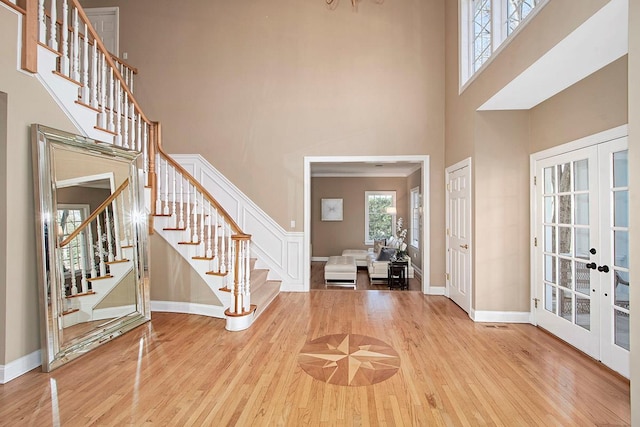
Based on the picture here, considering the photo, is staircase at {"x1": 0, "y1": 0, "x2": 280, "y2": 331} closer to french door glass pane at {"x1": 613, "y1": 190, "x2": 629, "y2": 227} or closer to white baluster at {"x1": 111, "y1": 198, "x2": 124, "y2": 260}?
white baluster at {"x1": 111, "y1": 198, "x2": 124, "y2": 260}

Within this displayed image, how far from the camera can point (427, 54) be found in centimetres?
534

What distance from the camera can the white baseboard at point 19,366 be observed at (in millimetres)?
2537

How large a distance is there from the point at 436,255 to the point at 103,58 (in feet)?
17.1

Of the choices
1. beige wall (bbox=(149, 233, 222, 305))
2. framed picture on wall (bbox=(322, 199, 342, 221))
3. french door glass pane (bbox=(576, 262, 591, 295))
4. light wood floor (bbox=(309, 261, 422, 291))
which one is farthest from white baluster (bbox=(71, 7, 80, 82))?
framed picture on wall (bbox=(322, 199, 342, 221))

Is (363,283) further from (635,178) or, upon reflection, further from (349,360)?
(635,178)

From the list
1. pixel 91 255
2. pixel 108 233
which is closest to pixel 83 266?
pixel 91 255

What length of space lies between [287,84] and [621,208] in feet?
15.2

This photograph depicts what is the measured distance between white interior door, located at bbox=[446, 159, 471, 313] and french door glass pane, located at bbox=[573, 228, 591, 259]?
118 cm

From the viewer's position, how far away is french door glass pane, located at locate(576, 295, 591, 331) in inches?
120

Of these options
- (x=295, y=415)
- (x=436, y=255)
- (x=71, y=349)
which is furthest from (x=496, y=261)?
(x=71, y=349)

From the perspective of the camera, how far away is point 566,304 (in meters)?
3.35

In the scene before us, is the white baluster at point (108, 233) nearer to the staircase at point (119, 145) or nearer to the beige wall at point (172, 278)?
the staircase at point (119, 145)

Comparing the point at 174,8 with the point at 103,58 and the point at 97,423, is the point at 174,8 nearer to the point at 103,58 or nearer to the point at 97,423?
the point at 103,58

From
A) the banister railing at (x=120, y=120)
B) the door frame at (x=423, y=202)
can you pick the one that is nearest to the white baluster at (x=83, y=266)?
the banister railing at (x=120, y=120)
